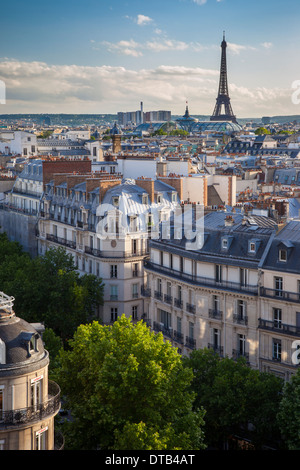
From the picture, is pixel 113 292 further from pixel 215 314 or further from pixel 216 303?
pixel 215 314

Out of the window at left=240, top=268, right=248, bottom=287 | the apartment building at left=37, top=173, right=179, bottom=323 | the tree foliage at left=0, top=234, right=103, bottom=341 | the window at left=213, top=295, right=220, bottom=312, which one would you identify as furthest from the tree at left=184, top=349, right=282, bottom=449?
the apartment building at left=37, top=173, right=179, bottom=323

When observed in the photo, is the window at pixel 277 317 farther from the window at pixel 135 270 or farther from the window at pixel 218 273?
the window at pixel 135 270

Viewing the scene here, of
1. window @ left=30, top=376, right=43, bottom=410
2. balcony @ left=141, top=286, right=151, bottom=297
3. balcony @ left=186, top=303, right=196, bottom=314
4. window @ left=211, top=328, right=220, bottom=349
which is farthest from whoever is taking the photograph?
balcony @ left=141, top=286, right=151, bottom=297

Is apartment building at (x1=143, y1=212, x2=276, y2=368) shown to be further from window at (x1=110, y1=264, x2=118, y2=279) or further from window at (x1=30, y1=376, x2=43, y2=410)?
window at (x1=30, y1=376, x2=43, y2=410)

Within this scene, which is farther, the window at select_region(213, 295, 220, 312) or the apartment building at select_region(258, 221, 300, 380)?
the window at select_region(213, 295, 220, 312)

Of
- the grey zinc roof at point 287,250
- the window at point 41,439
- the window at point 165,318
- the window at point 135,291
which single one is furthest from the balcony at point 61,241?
the window at point 41,439

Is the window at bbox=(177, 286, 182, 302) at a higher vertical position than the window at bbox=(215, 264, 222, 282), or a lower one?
lower
